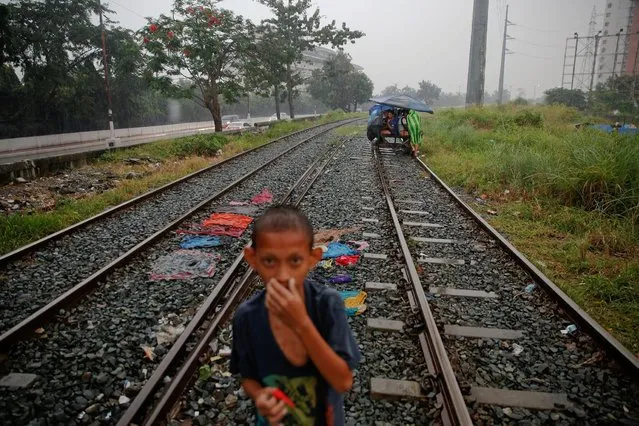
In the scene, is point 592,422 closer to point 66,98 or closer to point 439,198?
point 439,198

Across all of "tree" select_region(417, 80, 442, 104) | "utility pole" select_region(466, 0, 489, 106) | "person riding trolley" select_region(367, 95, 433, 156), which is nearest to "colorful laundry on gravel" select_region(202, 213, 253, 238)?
"person riding trolley" select_region(367, 95, 433, 156)

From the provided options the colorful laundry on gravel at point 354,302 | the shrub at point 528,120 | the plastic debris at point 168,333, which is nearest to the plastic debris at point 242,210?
the colorful laundry on gravel at point 354,302

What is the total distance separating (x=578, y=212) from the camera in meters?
6.71

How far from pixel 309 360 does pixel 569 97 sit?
166ft

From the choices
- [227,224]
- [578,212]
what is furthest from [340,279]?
[578,212]

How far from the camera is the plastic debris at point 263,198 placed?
25.8ft

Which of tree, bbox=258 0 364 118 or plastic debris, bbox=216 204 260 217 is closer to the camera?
plastic debris, bbox=216 204 260 217

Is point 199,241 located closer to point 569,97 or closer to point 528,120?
point 528,120

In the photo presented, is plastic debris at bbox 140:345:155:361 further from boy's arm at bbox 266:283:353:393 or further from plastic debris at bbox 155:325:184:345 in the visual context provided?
boy's arm at bbox 266:283:353:393

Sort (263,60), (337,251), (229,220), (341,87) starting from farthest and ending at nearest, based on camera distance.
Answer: (341,87) < (263,60) < (229,220) < (337,251)

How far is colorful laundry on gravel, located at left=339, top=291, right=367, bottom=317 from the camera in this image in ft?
12.3

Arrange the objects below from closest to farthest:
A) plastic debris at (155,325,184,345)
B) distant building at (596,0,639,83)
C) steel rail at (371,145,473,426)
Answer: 1. steel rail at (371,145,473,426)
2. plastic debris at (155,325,184,345)
3. distant building at (596,0,639,83)

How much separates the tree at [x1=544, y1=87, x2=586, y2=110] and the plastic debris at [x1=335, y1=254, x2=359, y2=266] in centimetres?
4504

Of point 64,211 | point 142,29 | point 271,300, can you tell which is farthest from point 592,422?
point 142,29
